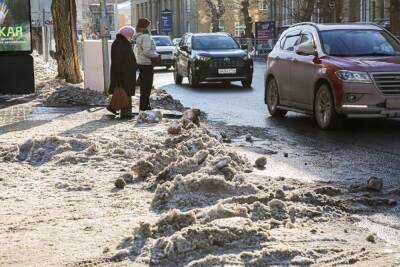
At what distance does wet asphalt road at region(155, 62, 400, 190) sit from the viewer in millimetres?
9133

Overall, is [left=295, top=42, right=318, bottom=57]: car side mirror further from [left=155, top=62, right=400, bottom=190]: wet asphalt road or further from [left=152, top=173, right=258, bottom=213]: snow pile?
[left=152, top=173, right=258, bottom=213]: snow pile

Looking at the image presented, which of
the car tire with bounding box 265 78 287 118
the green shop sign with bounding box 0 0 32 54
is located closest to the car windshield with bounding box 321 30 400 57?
the car tire with bounding box 265 78 287 118

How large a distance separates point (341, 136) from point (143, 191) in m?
5.30

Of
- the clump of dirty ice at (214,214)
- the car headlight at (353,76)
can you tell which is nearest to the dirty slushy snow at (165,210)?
the clump of dirty ice at (214,214)

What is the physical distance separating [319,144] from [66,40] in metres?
11.7

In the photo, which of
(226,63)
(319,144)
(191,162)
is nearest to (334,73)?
(319,144)

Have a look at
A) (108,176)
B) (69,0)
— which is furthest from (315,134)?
(69,0)

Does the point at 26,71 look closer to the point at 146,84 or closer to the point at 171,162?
the point at 146,84

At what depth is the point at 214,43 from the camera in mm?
26750

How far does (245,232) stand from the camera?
5.71m

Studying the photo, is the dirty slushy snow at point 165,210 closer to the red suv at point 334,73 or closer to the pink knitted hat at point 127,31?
the red suv at point 334,73

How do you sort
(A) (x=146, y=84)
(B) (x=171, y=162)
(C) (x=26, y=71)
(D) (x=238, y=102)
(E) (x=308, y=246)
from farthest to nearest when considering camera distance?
(D) (x=238, y=102), (C) (x=26, y=71), (A) (x=146, y=84), (B) (x=171, y=162), (E) (x=308, y=246)

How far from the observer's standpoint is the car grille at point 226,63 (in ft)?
82.4

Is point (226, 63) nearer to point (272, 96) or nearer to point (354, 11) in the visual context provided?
point (272, 96)
